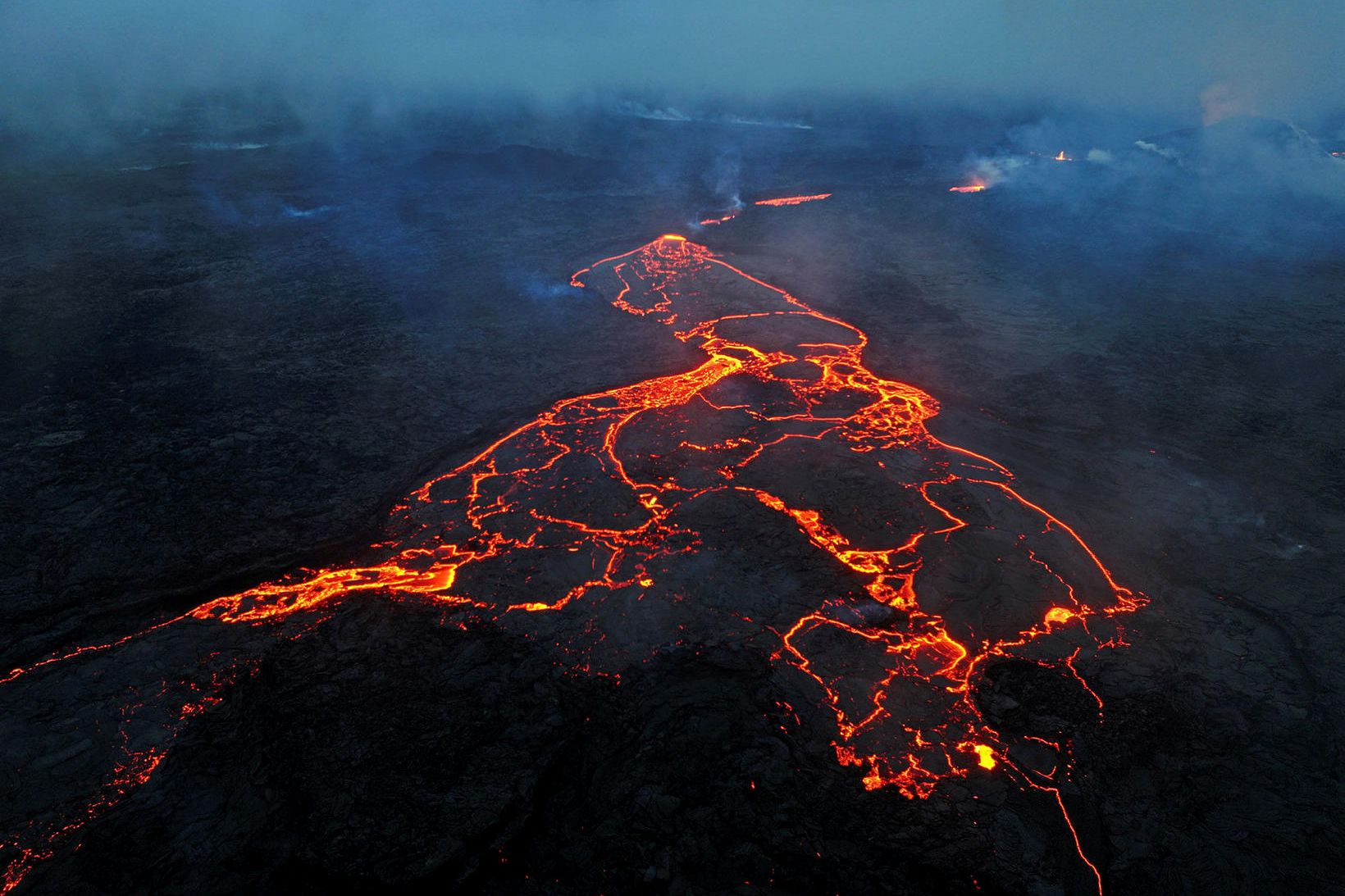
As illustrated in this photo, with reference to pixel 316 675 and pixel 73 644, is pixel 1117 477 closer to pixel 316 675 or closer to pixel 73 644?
pixel 316 675

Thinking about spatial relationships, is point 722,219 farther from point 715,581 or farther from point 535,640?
point 535,640

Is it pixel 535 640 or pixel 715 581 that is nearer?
pixel 535 640

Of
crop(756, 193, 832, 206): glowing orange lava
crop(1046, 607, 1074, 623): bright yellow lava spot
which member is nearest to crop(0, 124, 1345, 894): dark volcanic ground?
crop(1046, 607, 1074, 623): bright yellow lava spot

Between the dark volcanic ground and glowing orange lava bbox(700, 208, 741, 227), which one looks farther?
glowing orange lava bbox(700, 208, 741, 227)

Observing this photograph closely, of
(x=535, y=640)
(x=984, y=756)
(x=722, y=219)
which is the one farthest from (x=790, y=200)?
(x=984, y=756)

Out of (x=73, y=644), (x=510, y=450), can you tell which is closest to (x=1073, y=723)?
(x=510, y=450)

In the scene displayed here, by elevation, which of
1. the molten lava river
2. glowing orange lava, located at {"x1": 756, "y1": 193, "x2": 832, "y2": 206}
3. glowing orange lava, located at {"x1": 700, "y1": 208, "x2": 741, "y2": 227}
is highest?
glowing orange lava, located at {"x1": 756, "y1": 193, "x2": 832, "y2": 206}

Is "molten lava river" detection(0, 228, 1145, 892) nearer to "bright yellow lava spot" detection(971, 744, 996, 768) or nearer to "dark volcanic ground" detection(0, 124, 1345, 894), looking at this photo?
"bright yellow lava spot" detection(971, 744, 996, 768)
